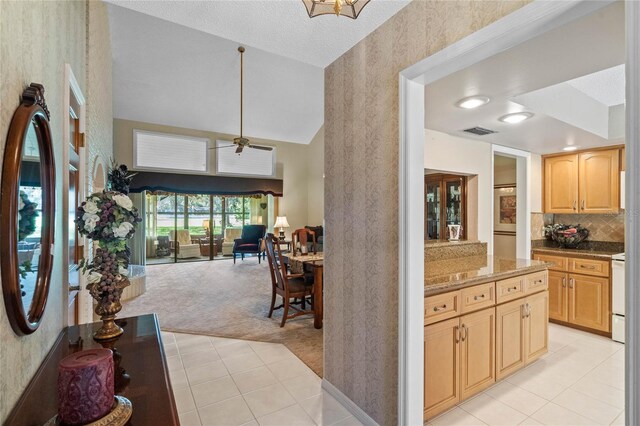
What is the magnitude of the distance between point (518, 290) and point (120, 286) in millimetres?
2860

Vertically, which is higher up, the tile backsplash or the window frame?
the window frame

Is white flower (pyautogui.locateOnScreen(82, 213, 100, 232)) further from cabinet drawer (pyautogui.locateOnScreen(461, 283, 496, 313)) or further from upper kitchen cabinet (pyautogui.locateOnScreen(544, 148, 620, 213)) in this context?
upper kitchen cabinet (pyautogui.locateOnScreen(544, 148, 620, 213))

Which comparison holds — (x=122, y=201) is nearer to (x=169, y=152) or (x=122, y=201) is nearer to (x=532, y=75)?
(x=532, y=75)

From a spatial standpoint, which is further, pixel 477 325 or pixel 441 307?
pixel 477 325

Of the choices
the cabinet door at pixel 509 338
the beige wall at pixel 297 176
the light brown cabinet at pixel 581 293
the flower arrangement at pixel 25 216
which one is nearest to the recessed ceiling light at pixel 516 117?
the cabinet door at pixel 509 338

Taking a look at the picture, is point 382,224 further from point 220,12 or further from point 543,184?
point 543,184

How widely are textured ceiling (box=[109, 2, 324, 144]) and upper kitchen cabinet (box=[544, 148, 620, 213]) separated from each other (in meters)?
4.50

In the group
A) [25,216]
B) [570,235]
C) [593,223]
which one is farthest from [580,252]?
[25,216]

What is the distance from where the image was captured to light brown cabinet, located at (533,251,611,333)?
11.3ft

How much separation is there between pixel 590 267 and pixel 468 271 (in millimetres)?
2216

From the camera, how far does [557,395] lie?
2377 mm

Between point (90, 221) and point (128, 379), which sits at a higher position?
point (90, 221)

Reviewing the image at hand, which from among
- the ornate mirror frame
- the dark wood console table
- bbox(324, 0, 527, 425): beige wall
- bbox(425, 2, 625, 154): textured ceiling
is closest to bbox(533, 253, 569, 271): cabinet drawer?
bbox(425, 2, 625, 154): textured ceiling

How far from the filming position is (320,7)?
49.4 inches
